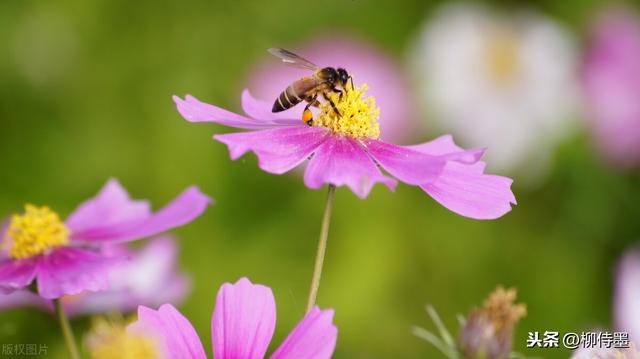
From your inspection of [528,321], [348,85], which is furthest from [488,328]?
[528,321]

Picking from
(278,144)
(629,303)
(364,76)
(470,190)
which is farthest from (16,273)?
(364,76)

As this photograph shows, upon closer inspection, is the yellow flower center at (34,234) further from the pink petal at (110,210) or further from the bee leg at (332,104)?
the bee leg at (332,104)

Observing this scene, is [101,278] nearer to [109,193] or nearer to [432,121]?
[109,193]

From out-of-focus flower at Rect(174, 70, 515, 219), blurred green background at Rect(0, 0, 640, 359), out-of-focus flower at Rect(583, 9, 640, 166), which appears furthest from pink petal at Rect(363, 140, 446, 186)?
out-of-focus flower at Rect(583, 9, 640, 166)

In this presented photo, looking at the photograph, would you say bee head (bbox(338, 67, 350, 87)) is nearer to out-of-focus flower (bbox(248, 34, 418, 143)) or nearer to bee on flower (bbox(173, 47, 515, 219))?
bee on flower (bbox(173, 47, 515, 219))

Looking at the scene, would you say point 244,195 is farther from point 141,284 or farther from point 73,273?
point 73,273

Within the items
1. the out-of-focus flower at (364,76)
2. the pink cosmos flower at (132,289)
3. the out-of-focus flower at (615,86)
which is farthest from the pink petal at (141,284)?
the out-of-focus flower at (615,86)
